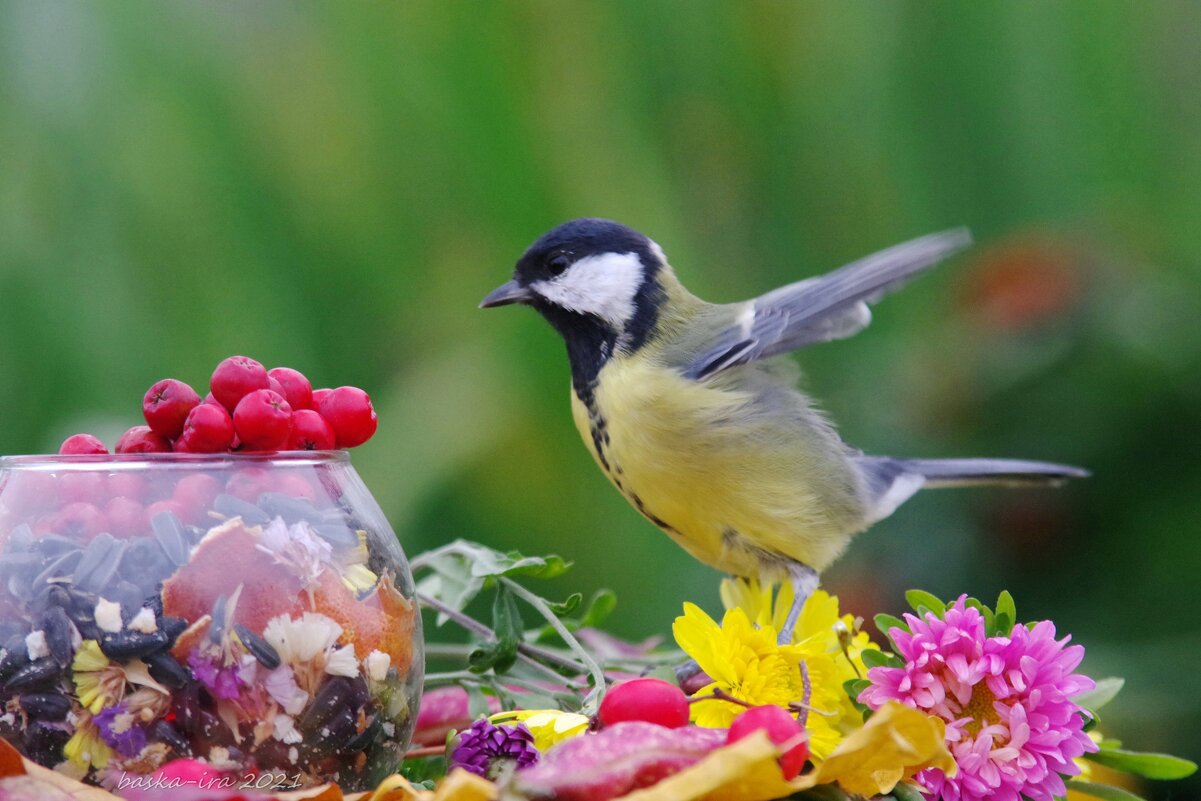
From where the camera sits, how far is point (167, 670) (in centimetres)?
54

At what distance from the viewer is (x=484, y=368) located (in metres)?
1.66

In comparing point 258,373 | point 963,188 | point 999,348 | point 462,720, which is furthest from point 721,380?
point 963,188

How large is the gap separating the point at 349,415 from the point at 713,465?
40 centimetres

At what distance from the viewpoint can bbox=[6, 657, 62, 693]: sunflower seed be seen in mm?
548

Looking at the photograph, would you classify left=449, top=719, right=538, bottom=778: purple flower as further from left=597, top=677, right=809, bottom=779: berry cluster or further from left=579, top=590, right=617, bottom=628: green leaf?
left=579, top=590, right=617, bottom=628: green leaf

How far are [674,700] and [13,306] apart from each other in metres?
1.38

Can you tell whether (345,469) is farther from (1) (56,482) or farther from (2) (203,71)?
(2) (203,71)

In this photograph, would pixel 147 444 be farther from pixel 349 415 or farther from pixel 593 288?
pixel 593 288

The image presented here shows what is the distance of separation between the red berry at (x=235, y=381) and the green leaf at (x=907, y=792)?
35 centimetres

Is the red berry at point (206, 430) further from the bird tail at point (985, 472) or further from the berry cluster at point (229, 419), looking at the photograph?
the bird tail at point (985, 472)

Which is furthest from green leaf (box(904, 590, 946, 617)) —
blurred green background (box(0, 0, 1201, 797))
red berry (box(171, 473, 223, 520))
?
blurred green background (box(0, 0, 1201, 797))

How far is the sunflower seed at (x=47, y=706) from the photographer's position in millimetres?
547

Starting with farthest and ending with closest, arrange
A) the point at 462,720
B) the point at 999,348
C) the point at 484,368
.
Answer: the point at 484,368 → the point at 999,348 → the point at 462,720

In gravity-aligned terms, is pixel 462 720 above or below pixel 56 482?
below
